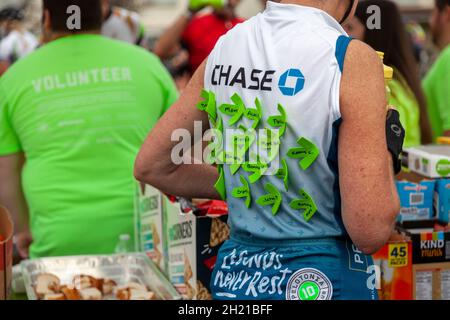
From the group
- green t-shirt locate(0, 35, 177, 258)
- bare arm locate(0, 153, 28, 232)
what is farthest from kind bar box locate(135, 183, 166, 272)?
bare arm locate(0, 153, 28, 232)

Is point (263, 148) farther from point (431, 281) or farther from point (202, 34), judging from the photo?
point (202, 34)

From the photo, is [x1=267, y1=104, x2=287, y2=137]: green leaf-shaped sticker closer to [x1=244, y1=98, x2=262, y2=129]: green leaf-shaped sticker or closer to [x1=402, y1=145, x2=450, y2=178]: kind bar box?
[x1=244, y1=98, x2=262, y2=129]: green leaf-shaped sticker

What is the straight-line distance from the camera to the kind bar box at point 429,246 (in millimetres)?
2453

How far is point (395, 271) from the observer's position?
8.07 feet

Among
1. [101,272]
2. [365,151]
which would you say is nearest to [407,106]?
[101,272]

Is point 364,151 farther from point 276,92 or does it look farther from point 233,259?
point 233,259

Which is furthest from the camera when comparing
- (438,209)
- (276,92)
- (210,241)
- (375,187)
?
(438,209)

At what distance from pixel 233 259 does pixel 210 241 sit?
0.59m

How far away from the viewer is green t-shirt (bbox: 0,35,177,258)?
131 inches

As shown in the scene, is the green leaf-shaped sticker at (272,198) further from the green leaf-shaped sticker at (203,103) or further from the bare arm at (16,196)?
the bare arm at (16,196)

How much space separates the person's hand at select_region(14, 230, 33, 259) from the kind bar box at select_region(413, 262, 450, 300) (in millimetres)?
1839

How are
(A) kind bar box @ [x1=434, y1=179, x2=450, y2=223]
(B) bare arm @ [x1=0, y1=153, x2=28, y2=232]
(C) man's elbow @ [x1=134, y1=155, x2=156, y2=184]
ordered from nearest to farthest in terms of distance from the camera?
1. (C) man's elbow @ [x1=134, y1=155, x2=156, y2=184]
2. (A) kind bar box @ [x1=434, y1=179, x2=450, y2=223]
3. (B) bare arm @ [x1=0, y1=153, x2=28, y2=232]

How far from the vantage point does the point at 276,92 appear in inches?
70.8
